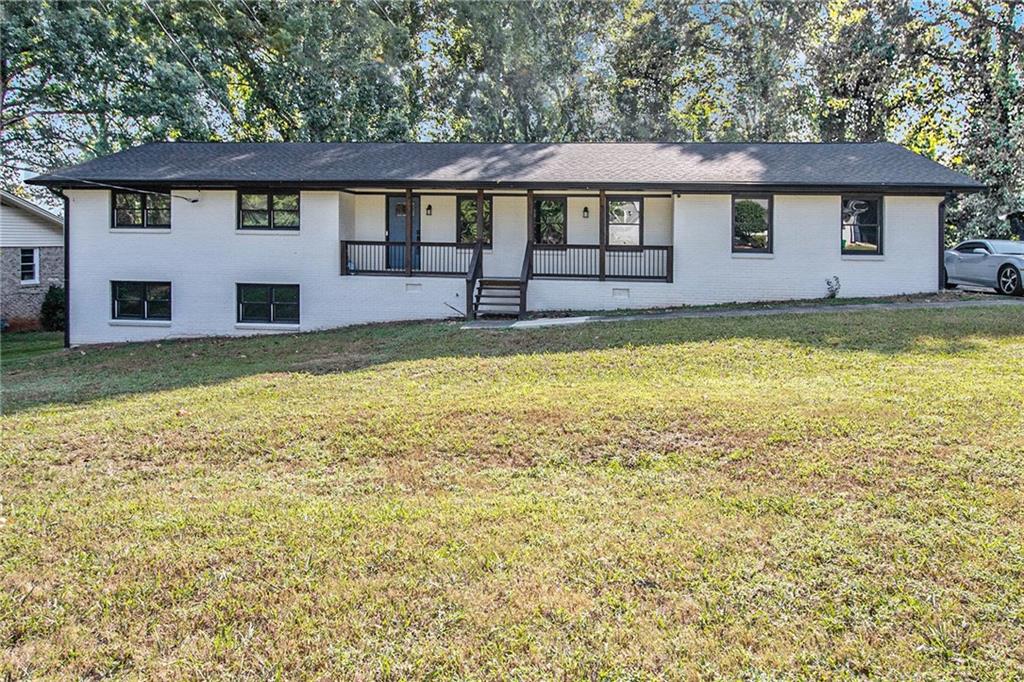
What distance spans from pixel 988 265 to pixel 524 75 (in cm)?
1821

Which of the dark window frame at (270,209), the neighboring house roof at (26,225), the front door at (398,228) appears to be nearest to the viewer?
the dark window frame at (270,209)

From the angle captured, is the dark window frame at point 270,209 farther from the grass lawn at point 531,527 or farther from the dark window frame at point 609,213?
the grass lawn at point 531,527

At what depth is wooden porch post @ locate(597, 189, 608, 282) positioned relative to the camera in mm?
17891

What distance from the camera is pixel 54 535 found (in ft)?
17.9

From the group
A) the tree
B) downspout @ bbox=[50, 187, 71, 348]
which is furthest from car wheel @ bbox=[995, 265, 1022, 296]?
downspout @ bbox=[50, 187, 71, 348]

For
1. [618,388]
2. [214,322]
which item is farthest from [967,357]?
[214,322]

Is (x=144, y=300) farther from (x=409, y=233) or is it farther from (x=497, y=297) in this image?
(x=497, y=297)

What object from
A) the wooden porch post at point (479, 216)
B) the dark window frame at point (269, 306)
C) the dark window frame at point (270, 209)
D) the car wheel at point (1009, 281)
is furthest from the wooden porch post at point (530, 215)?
the car wheel at point (1009, 281)

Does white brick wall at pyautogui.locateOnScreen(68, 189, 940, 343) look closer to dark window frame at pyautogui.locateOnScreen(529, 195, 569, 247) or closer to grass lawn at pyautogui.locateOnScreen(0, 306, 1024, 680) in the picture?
dark window frame at pyautogui.locateOnScreen(529, 195, 569, 247)

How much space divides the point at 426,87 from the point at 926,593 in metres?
30.0

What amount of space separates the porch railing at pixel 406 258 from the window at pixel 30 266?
1689cm

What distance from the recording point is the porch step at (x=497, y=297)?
17797 millimetres

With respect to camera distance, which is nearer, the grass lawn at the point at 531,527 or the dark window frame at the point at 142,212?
the grass lawn at the point at 531,527

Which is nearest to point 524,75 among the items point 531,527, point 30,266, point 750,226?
point 750,226
